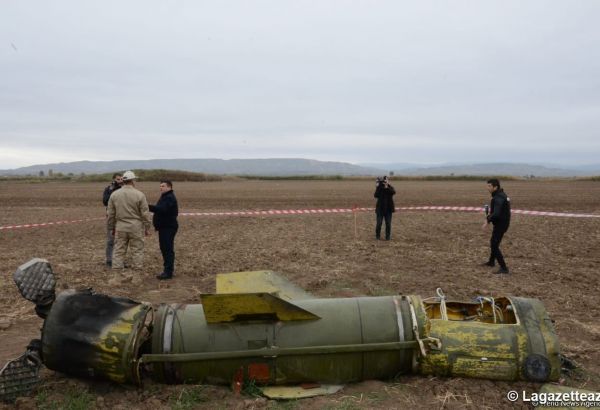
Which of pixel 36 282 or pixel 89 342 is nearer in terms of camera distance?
pixel 89 342

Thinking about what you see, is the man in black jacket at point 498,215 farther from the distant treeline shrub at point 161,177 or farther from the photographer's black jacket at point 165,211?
the distant treeline shrub at point 161,177

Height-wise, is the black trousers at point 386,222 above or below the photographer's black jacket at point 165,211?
below

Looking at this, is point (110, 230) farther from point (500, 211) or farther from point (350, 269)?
point (500, 211)

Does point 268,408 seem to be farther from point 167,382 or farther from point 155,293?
point 155,293

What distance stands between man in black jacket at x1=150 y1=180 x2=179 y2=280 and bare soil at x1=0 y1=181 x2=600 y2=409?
443mm

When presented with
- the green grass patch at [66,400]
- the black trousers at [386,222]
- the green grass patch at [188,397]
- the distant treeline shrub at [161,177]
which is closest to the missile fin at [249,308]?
the green grass patch at [188,397]

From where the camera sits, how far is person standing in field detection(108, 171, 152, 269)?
28.0 ft

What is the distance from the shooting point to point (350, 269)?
30.8 ft

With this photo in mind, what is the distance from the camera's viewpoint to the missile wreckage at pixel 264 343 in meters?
4.39

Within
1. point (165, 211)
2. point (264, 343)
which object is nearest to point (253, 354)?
point (264, 343)

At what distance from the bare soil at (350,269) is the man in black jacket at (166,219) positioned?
443mm

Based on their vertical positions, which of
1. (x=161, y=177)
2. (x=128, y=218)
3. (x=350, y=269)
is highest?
(x=161, y=177)

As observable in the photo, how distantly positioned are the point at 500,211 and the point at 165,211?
6502 millimetres

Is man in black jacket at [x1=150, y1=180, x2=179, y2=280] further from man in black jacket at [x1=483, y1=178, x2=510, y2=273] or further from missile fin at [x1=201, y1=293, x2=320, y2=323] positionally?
man in black jacket at [x1=483, y1=178, x2=510, y2=273]
